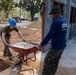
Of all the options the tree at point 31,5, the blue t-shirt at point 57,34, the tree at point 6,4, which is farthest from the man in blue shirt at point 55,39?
the tree at point 31,5

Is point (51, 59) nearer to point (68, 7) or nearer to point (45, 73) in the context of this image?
point (45, 73)

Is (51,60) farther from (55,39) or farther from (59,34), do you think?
(59,34)

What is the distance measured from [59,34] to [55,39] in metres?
0.16

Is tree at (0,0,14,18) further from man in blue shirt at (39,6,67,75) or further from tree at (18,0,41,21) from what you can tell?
man in blue shirt at (39,6,67,75)

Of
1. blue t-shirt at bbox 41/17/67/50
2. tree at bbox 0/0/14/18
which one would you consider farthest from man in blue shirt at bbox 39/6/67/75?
tree at bbox 0/0/14/18

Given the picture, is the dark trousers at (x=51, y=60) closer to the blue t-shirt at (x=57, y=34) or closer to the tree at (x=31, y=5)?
the blue t-shirt at (x=57, y=34)

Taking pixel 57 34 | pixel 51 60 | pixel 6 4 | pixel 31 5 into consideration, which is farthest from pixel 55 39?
pixel 31 5

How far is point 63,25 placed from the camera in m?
3.99

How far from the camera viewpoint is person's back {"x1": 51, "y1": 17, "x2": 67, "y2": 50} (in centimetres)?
390

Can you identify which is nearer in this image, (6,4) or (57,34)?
(57,34)

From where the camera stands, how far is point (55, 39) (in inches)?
161

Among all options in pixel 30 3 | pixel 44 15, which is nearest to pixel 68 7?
pixel 44 15

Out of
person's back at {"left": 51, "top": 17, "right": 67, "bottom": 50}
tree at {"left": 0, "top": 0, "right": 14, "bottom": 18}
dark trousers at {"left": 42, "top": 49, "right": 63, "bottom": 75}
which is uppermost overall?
tree at {"left": 0, "top": 0, "right": 14, "bottom": 18}

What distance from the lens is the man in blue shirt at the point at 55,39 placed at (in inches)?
152
